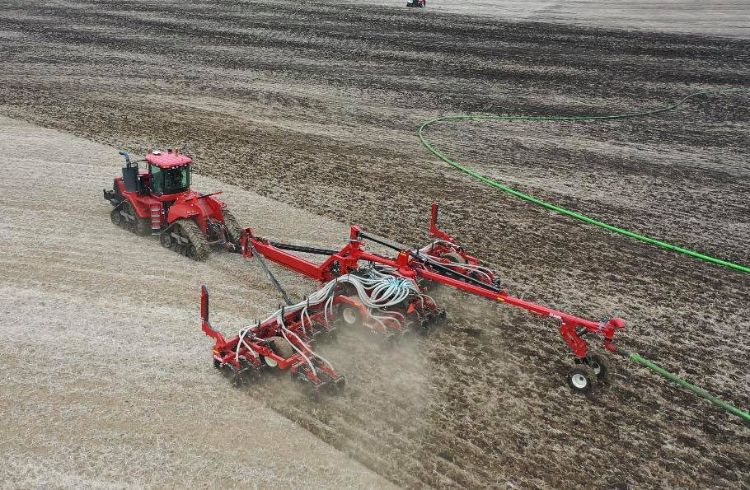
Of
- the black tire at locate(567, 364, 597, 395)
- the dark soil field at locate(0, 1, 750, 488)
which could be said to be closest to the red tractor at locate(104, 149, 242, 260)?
the dark soil field at locate(0, 1, 750, 488)

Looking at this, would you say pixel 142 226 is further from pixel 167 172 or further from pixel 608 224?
pixel 608 224

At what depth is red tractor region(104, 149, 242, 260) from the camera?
37.5 feet

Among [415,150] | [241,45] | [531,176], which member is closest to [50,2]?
[241,45]

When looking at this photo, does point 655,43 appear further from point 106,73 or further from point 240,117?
point 106,73

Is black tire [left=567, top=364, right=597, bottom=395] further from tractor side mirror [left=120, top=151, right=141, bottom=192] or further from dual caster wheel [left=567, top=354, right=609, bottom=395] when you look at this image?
tractor side mirror [left=120, top=151, right=141, bottom=192]

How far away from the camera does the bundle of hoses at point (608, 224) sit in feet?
26.4

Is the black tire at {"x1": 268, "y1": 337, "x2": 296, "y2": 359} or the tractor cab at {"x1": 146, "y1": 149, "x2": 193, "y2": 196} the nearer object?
the black tire at {"x1": 268, "y1": 337, "x2": 296, "y2": 359}

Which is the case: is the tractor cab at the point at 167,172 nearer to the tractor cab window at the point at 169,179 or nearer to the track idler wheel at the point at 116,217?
the tractor cab window at the point at 169,179

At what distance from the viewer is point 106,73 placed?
2314 cm

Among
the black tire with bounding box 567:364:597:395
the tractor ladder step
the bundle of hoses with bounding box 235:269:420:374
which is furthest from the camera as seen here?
the tractor ladder step

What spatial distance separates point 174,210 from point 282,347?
4.38 metres

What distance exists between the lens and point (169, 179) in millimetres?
11734

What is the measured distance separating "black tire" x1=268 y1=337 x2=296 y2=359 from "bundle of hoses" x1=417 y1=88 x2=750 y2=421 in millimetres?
3976

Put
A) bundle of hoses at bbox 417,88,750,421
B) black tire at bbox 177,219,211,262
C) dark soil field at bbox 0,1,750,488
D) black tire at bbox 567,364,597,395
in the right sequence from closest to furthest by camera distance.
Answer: dark soil field at bbox 0,1,750,488 → bundle of hoses at bbox 417,88,750,421 → black tire at bbox 567,364,597,395 → black tire at bbox 177,219,211,262
